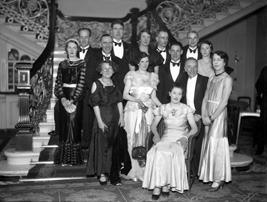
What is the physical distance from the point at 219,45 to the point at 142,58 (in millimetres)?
6105

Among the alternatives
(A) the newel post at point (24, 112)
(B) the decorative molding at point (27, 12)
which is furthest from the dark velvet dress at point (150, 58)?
(B) the decorative molding at point (27, 12)

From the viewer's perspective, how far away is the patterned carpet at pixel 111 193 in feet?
13.4

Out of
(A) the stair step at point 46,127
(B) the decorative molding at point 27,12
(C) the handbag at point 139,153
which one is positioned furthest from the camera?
(B) the decorative molding at point 27,12

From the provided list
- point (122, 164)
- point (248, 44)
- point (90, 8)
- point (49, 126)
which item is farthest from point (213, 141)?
point (248, 44)

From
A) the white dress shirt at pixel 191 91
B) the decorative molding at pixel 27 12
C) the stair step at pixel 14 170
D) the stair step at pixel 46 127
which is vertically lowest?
the stair step at pixel 14 170

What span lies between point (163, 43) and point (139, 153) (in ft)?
5.54

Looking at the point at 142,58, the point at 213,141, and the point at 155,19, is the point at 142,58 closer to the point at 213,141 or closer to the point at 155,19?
the point at 213,141

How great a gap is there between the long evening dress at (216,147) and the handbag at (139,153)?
78 centimetres

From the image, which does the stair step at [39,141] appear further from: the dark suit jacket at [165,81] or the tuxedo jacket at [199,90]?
the tuxedo jacket at [199,90]

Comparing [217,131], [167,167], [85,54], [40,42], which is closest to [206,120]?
[217,131]

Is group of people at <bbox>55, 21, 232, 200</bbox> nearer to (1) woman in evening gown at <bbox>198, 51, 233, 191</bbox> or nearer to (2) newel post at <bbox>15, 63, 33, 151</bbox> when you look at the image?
(1) woman in evening gown at <bbox>198, 51, 233, 191</bbox>

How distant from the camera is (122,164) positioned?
15.6ft

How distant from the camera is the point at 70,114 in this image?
4.80m

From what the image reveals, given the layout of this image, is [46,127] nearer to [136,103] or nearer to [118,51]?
[118,51]
